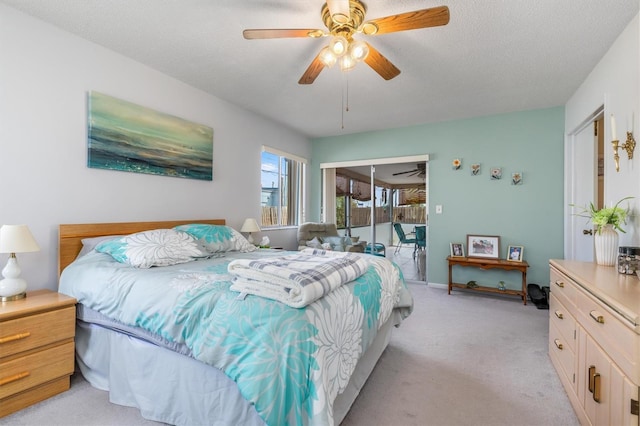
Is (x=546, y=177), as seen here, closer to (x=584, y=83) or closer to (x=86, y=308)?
(x=584, y=83)

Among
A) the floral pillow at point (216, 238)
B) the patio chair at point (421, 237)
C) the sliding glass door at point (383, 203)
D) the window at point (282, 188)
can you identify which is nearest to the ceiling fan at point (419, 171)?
the sliding glass door at point (383, 203)

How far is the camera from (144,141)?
2.77m

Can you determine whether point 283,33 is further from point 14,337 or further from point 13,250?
point 14,337

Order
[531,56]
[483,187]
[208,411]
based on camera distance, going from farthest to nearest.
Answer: [483,187]
[531,56]
[208,411]

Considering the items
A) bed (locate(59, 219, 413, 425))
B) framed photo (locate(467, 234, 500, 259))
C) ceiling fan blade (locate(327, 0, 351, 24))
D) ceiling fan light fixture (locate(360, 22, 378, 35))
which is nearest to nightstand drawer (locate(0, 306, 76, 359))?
bed (locate(59, 219, 413, 425))

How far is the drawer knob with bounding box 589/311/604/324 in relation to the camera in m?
1.33

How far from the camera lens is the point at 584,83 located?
3.01 metres

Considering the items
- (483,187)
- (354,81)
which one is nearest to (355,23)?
(354,81)

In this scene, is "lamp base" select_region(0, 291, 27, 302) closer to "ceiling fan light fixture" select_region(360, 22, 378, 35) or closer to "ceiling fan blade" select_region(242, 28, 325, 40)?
"ceiling fan blade" select_region(242, 28, 325, 40)

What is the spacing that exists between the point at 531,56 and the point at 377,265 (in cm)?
224

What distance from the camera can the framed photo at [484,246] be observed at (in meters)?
4.05

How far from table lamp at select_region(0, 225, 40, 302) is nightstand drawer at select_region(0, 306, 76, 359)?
281mm

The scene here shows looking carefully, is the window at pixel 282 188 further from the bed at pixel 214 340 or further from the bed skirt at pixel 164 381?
the bed skirt at pixel 164 381

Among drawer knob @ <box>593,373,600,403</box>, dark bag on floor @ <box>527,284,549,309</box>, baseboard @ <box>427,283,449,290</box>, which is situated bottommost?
baseboard @ <box>427,283,449,290</box>
